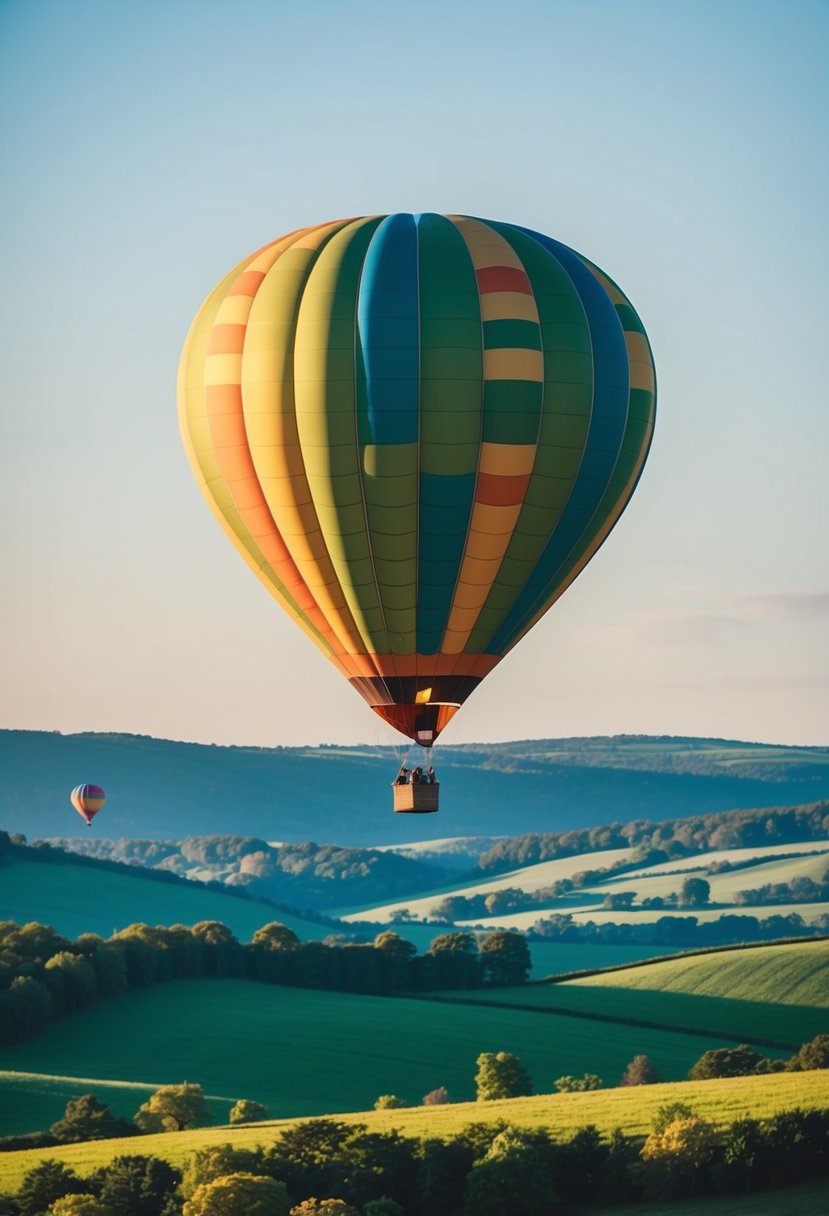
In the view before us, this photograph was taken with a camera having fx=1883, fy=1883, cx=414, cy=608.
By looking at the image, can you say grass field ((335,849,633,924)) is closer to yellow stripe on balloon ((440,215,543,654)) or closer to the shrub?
the shrub

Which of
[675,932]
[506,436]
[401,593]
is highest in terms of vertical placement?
[506,436]

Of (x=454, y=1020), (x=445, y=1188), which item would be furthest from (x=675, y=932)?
(x=445, y=1188)

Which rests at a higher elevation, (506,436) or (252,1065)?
(506,436)

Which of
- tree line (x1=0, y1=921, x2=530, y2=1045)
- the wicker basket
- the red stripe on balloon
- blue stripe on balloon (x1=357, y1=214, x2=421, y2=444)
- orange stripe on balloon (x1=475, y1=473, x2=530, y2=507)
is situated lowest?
tree line (x1=0, y1=921, x2=530, y2=1045)

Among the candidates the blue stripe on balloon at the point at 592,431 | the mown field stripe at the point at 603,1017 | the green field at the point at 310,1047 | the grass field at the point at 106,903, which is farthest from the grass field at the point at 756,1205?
the grass field at the point at 106,903

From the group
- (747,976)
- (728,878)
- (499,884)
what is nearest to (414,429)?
(747,976)

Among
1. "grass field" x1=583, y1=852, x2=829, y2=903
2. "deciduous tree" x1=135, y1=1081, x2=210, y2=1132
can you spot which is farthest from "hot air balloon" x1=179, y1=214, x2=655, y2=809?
"grass field" x1=583, y1=852, x2=829, y2=903

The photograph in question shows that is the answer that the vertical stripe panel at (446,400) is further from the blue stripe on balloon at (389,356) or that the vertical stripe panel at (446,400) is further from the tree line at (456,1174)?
the tree line at (456,1174)

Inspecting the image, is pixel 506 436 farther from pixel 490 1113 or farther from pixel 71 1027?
pixel 71 1027
